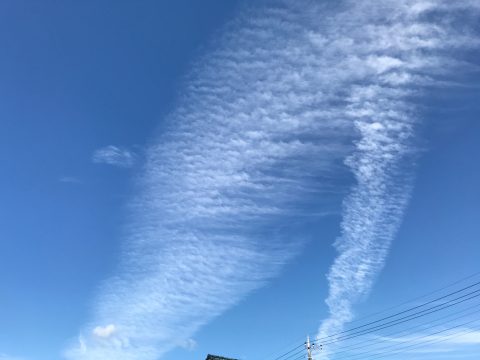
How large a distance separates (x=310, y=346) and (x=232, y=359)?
12.1 m

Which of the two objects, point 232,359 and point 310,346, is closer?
point 310,346

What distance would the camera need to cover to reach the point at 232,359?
69875 millimetres

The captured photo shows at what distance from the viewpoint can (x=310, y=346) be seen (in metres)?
61.7
